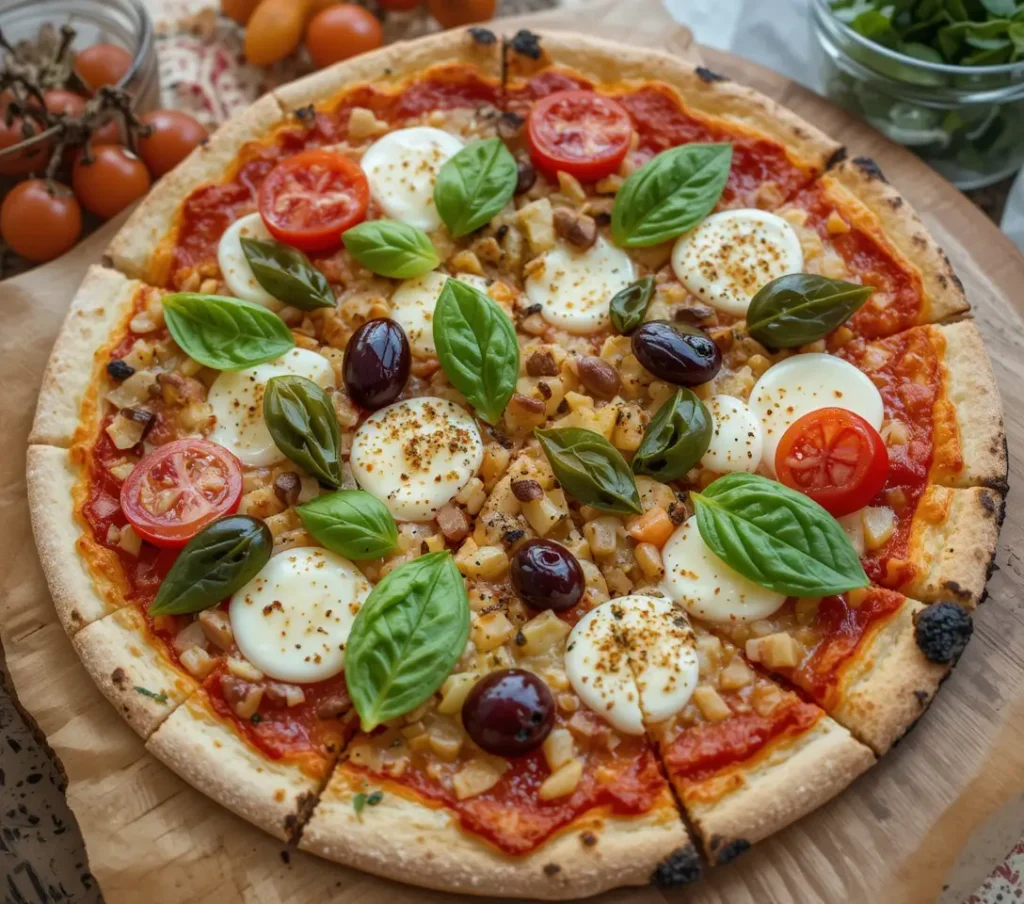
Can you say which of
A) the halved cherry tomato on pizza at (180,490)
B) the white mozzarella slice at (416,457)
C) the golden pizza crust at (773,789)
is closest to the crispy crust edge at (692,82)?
the white mozzarella slice at (416,457)

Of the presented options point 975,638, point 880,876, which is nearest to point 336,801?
point 880,876

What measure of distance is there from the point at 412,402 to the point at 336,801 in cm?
157

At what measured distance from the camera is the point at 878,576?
163 inches

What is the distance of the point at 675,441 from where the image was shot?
4.16m

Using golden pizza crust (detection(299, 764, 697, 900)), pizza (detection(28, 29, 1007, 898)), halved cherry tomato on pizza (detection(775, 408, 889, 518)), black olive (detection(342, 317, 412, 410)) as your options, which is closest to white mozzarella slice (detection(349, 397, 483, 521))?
pizza (detection(28, 29, 1007, 898))

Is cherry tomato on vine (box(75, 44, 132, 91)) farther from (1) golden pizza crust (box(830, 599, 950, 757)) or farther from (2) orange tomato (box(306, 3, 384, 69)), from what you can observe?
(1) golden pizza crust (box(830, 599, 950, 757))

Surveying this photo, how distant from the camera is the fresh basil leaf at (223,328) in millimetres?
4457

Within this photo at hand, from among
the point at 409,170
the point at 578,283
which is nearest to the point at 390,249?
the point at 409,170

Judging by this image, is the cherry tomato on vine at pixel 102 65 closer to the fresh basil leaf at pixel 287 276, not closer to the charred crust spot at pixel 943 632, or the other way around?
the fresh basil leaf at pixel 287 276

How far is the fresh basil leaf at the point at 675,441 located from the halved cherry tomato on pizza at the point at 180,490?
1.57 metres

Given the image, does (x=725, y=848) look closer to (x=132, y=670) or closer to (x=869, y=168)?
(x=132, y=670)

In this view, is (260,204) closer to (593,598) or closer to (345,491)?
(345,491)

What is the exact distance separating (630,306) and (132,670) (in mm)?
2418

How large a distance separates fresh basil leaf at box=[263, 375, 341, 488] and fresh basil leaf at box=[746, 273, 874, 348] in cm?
178
